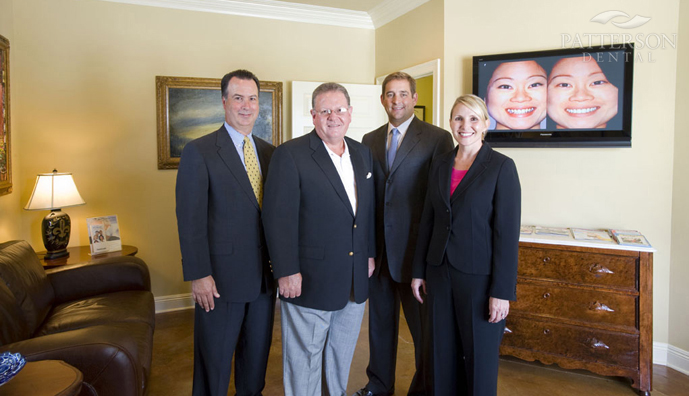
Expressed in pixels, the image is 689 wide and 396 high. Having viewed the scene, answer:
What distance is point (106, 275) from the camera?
3.16 metres

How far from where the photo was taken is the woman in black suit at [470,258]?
192 centimetres

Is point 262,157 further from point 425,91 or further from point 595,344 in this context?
point 425,91

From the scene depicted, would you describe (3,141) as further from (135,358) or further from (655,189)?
(655,189)

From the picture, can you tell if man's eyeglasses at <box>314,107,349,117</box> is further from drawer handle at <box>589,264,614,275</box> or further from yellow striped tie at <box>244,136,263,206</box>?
drawer handle at <box>589,264,614,275</box>

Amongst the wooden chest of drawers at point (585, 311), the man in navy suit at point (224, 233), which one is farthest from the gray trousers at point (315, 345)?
the wooden chest of drawers at point (585, 311)

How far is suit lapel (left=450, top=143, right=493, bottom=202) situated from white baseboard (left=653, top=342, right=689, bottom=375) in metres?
2.20

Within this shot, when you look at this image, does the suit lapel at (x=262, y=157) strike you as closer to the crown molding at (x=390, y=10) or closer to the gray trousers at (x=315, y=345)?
the gray trousers at (x=315, y=345)

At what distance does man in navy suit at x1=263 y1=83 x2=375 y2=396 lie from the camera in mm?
2029

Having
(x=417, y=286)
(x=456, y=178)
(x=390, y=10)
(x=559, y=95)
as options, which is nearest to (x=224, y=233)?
(x=417, y=286)

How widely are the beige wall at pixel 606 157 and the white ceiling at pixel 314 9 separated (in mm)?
953

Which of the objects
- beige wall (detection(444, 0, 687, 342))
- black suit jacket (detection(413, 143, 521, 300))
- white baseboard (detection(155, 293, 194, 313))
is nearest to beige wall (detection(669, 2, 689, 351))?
beige wall (detection(444, 0, 687, 342))

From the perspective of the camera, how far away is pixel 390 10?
4.48 meters

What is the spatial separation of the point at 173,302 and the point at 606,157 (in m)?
3.86

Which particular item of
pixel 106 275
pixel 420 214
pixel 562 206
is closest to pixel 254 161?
pixel 420 214
